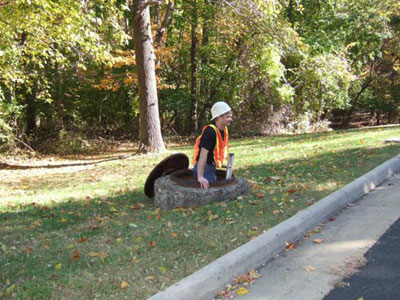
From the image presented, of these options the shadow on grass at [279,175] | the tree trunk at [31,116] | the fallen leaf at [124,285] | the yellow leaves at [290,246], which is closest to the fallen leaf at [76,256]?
the fallen leaf at [124,285]

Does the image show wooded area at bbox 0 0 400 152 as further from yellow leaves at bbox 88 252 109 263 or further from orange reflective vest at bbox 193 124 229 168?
yellow leaves at bbox 88 252 109 263

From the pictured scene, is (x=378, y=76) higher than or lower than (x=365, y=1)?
lower

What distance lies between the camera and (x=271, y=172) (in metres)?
8.14

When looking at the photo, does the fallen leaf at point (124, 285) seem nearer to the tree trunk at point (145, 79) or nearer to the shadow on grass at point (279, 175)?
the shadow on grass at point (279, 175)

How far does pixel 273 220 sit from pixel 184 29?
1655 centimetres

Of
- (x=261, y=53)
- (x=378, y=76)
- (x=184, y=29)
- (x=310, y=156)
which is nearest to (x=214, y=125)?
(x=310, y=156)

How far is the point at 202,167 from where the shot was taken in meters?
5.69

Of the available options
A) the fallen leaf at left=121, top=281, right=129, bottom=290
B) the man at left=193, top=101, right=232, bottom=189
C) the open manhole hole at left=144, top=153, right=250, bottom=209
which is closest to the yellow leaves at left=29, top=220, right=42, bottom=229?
the open manhole hole at left=144, top=153, right=250, bottom=209

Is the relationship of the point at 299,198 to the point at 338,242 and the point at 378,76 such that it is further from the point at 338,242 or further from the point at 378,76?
the point at 378,76

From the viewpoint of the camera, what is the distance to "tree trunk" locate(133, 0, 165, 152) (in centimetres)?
1258

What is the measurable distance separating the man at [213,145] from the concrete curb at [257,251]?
153cm

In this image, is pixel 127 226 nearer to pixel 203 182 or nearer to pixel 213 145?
pixel 203 182

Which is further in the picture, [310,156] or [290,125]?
[290,125]

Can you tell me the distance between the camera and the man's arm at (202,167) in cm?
566
